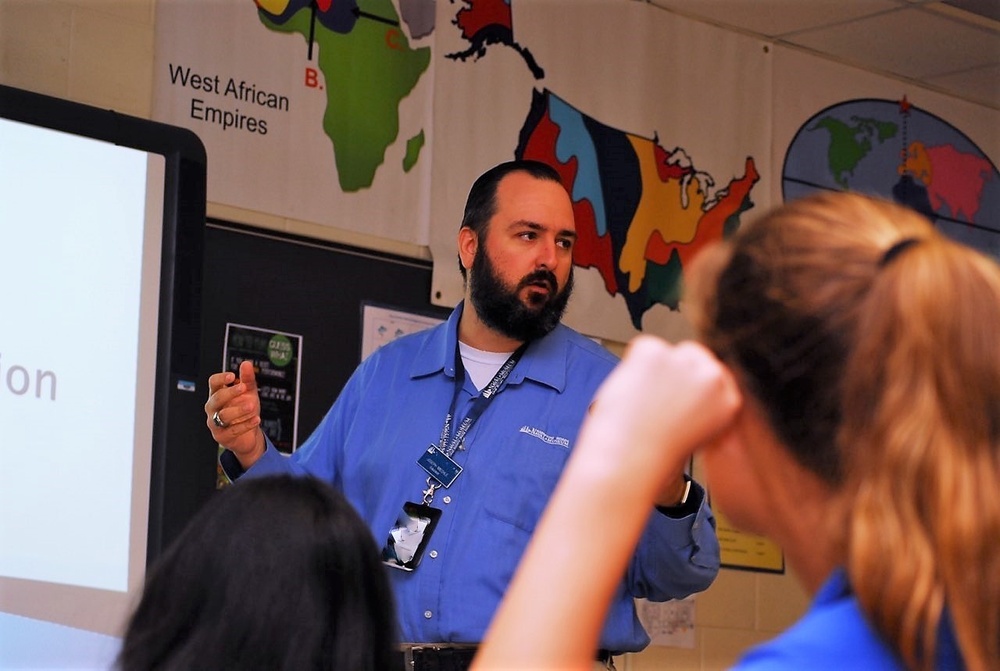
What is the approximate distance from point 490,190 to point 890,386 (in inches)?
94.0

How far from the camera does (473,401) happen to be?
2.70 metres

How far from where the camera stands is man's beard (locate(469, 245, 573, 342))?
9.04ft

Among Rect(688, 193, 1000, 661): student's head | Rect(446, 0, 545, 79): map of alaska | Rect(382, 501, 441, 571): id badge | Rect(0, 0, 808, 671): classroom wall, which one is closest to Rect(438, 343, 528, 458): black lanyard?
Rect(382, 501, 441, 571): id badge

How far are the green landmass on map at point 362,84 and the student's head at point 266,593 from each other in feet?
8.73

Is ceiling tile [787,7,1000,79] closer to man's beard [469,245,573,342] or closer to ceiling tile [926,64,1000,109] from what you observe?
ceiling tile [926,64,1000,109]

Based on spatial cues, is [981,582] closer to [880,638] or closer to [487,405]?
[880,638]

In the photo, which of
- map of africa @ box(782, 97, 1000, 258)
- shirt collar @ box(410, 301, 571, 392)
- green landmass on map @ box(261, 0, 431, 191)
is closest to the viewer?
shirt collar @ box(410, 301, 571, 392)

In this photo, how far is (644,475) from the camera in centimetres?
73

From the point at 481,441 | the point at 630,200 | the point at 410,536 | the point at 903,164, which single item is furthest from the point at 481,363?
the point at 903,164

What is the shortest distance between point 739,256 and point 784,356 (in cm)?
8

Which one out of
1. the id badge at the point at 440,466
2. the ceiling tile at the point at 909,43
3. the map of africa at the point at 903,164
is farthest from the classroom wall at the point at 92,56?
the ceiling tile at the point at 909,43

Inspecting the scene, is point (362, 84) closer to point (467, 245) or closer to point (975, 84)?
point (467, 245)

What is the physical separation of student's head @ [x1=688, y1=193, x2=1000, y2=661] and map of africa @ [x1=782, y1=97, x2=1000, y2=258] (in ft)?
13.6

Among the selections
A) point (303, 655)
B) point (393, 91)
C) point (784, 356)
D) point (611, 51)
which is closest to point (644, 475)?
point (784, 356)
